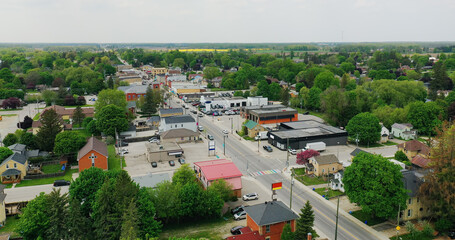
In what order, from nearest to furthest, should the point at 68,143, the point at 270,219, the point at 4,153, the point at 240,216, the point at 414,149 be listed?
the point at 270,219 < the point at 240,216 < the point at 4,153 < the point at 68,143 < the point at 414,149

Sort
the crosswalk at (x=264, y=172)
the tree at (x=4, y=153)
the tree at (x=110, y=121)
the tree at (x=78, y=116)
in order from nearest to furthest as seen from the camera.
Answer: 1. the tree at (x=4, y=153)
2. the crosswalk at (x=264, y=172)
3. the tree at (x=110, y=121)
4. the tree at (x=78, y=116)

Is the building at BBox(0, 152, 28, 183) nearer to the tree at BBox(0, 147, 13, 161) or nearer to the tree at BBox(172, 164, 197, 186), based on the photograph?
the tree at BBox(0, 147, 13, 161)

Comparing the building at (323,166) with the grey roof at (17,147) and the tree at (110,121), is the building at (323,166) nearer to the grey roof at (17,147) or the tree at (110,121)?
the tree at (110,121)

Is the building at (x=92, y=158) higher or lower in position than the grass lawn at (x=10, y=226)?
higher

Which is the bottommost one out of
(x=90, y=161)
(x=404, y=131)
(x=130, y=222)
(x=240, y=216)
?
(x=240, y=216)

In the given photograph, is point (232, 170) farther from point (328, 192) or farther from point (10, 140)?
point (10, 140)

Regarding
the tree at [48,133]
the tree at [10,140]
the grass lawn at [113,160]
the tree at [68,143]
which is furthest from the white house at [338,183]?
the tree at [10,140]

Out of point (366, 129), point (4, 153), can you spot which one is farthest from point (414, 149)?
point (4, 153)
